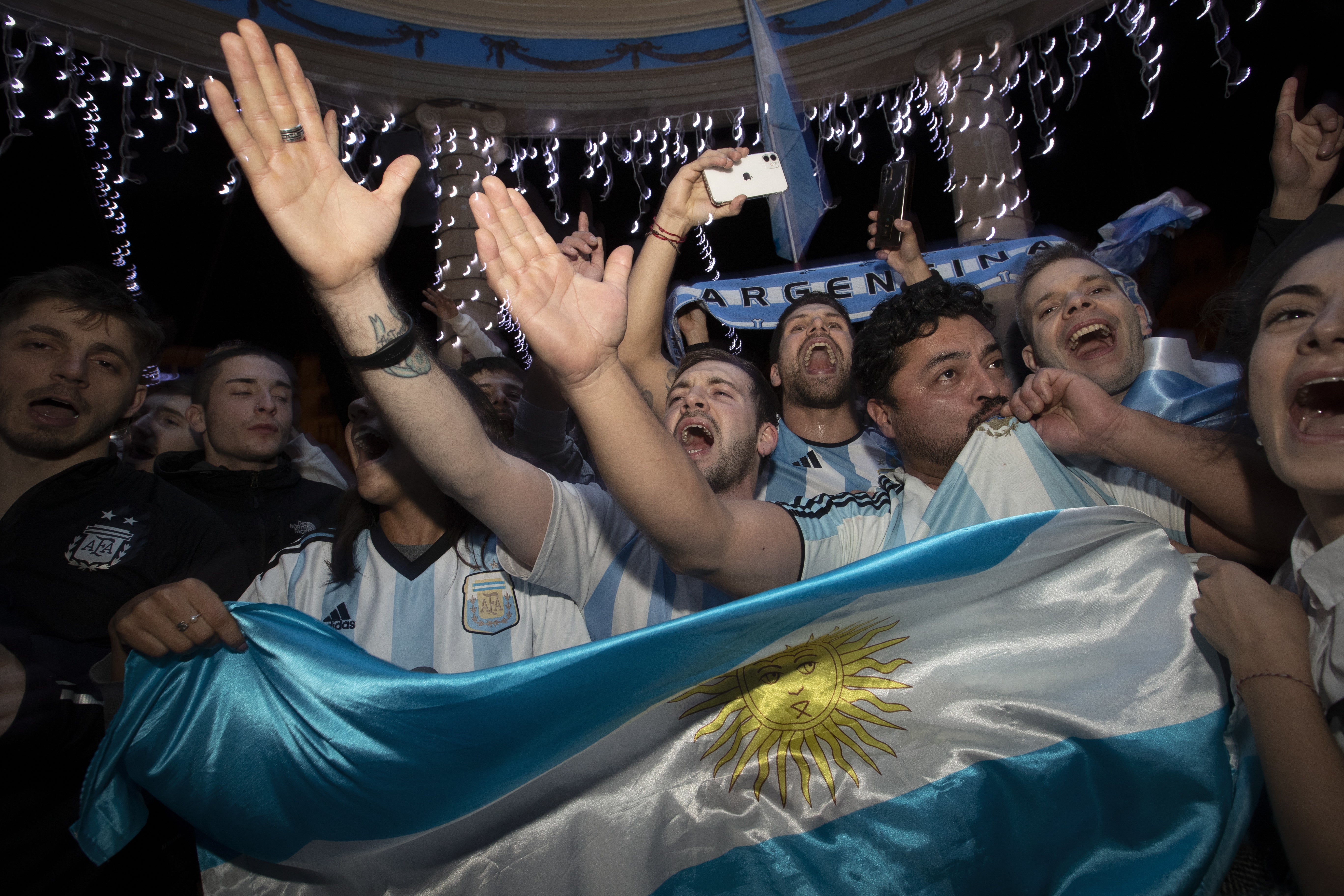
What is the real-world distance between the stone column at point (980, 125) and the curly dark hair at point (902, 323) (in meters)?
3.72

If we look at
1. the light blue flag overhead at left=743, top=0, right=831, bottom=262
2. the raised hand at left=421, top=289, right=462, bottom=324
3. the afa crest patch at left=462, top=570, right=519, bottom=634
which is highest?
the light blue flag overhead at left=743, top=0, right=831, bottom=262

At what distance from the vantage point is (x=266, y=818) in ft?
5.10

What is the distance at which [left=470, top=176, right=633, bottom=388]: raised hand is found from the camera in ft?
4.76

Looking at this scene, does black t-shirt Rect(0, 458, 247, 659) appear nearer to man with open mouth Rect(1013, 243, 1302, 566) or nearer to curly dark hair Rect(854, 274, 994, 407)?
curly dark hair Rect(854, 274, 994, 407)

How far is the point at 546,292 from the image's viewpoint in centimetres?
151

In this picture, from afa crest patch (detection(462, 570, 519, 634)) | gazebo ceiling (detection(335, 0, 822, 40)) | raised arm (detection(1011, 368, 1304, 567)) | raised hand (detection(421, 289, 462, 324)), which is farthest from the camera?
gazebo ceiling (detection(335, 0, 822, 40))

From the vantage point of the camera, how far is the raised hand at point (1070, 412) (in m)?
1.78

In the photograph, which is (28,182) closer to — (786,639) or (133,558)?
(133,558)

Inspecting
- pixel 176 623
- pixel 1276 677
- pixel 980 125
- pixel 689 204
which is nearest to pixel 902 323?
pixel 689 204

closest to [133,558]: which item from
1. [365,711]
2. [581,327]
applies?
[365,711]

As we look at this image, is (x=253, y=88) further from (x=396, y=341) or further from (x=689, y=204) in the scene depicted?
(x=689, y=204)

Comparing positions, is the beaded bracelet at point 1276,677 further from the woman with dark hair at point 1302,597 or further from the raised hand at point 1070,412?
the raised hand at point 1070,412

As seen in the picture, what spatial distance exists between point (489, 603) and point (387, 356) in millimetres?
728

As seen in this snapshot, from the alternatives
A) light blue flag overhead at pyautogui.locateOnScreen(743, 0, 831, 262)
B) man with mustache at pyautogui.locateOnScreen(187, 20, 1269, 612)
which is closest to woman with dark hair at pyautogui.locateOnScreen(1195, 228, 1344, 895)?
man with mustache at pyautogui.locateOnScreen(187, 20, 1269, 612)
